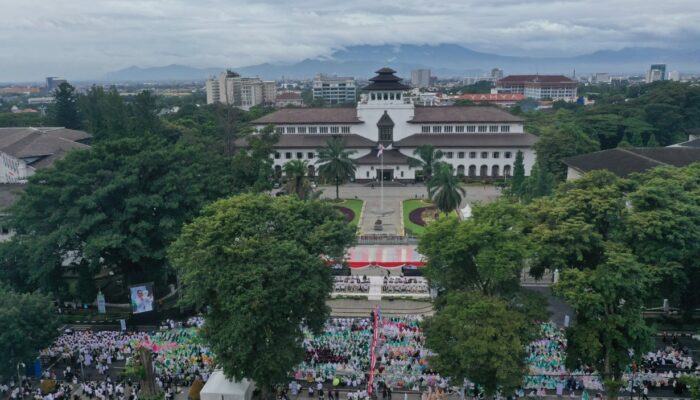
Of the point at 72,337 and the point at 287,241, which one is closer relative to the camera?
the point at 287,241

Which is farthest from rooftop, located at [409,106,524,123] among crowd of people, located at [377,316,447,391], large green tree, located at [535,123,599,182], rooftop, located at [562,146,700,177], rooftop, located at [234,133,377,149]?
crowd of people, located at [377,316,447,391]

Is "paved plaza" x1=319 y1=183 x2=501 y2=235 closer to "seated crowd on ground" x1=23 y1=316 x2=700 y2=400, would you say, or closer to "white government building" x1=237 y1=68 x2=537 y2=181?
"white government building" x1=237 y1=68 x2=537 y2=181

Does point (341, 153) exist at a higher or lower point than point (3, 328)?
higher

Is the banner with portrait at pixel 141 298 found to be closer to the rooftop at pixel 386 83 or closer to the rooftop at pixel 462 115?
the rooftop at pixel 462 115

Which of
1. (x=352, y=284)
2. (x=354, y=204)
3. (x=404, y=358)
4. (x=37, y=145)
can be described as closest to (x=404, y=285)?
(x=352, y=284)

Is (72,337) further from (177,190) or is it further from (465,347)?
(465,347)

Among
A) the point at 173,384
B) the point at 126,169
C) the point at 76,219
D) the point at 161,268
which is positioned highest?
the point at 126,169

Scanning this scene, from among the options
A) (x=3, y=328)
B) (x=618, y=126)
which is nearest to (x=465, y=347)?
(x=3, y=328)

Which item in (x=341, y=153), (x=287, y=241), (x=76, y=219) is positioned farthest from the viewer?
(x=341, y=153)
